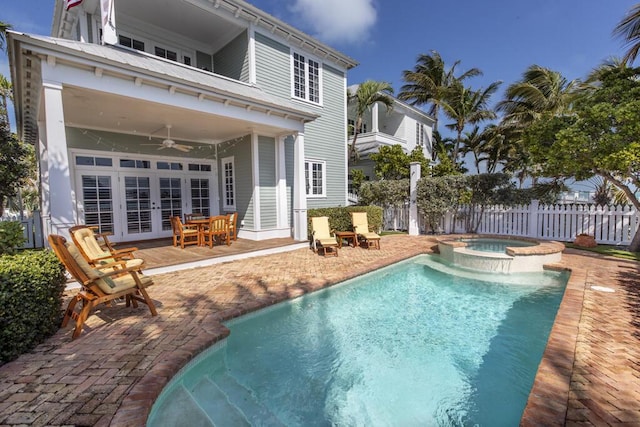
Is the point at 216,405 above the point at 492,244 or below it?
below

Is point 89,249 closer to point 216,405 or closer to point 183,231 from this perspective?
point 216,405

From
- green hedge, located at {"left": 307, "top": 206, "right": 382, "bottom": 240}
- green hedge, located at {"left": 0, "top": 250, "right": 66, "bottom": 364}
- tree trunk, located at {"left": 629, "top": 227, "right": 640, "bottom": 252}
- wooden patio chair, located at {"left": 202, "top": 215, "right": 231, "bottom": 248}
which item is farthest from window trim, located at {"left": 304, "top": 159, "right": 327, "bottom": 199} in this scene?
tree trunk, located at {"left": 629, "top": 227, "right": 640, "bottom": 252}

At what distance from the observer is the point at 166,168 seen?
32.4 ft

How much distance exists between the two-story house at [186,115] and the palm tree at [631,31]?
29.1ft

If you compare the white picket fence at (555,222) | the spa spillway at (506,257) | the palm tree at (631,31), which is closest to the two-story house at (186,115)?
the spa spillway at (506,257)

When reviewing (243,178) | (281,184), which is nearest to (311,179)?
(281,184)

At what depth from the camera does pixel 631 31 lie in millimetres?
9094

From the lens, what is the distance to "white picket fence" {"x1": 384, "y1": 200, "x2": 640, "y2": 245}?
29.3 ft

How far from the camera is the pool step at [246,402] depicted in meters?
2.57

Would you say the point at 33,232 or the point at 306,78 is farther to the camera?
the point at 306,78

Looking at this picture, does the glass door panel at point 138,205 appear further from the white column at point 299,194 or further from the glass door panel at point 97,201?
the white column at point 299,194

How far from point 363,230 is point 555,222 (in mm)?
6600

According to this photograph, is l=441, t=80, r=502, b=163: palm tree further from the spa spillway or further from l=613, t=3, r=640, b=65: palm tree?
the spa spillway

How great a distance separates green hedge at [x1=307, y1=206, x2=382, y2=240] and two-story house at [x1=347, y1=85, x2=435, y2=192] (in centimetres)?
624
